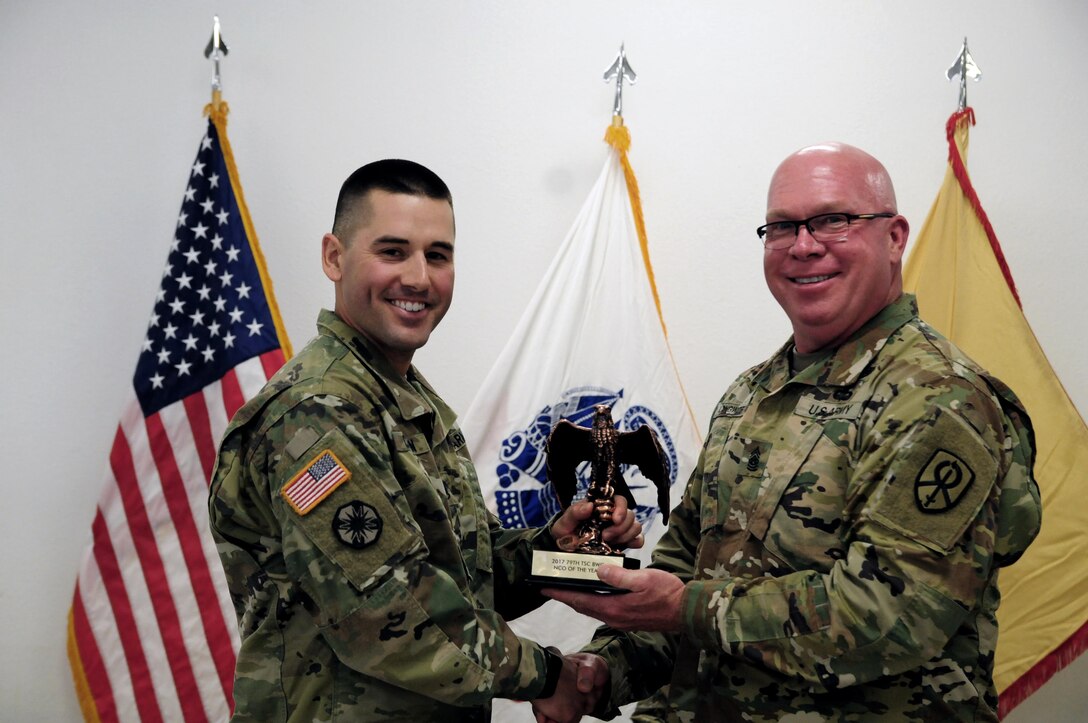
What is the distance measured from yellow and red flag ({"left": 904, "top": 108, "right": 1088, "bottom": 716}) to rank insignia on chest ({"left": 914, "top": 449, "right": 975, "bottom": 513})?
4.25 feet

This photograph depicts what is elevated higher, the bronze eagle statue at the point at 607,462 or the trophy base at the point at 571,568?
the bronze eagle statue at the point at 607,462

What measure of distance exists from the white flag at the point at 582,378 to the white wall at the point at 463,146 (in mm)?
224

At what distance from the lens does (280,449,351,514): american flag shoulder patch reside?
4.61ft

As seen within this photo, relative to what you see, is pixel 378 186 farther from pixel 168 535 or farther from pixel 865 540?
pixel 168 535

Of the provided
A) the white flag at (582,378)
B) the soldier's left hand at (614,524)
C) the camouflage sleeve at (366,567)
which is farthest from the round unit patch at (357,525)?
the white flag at (582,378)

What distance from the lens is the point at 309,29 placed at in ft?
9.98

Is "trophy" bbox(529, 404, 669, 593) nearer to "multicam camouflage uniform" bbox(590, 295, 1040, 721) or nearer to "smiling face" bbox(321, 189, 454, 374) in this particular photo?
"multicam camouflage uniform" bbox(590, 295, 1040, 721)

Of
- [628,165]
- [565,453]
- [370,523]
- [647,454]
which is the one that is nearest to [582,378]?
[628,165]

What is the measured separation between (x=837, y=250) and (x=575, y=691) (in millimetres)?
960

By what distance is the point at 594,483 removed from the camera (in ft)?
5.89

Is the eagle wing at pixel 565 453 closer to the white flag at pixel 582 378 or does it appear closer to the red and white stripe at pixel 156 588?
the white flag at pixel 582 378

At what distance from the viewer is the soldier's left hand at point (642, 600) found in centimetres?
157

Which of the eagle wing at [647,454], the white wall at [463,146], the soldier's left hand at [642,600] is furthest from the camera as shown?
the white wall at [463,146]

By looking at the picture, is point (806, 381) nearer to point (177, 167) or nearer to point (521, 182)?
point (521, 182)
